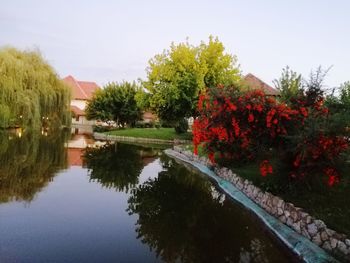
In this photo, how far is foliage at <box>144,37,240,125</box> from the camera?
108 ft

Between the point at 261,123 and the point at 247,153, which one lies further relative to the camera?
the point at 247,153

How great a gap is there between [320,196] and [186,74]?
23809 millimetres

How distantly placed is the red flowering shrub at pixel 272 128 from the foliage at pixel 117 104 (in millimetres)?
36351

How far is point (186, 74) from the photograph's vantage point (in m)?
32.9

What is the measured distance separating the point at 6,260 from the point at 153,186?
325 inches

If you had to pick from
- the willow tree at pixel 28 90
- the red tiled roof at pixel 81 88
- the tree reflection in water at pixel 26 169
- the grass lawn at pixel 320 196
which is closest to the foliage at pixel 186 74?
the willow tree at pixel 28 90

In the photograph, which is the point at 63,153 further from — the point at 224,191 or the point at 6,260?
the point at 6,260

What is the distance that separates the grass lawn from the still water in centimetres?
126

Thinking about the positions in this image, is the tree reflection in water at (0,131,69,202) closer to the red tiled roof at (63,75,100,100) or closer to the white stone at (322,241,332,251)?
the white stone at (322,241,332,251)

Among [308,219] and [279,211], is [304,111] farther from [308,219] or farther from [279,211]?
[308,219]

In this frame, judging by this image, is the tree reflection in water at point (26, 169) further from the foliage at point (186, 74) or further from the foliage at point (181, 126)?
the foliage at point (181, 126)

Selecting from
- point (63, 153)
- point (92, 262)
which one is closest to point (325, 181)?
point (92, 262)

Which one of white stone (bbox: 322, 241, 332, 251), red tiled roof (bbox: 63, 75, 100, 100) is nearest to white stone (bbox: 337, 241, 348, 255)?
white stone (bbox: 322, 241, 332, 251)

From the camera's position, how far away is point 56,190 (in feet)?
41.5
